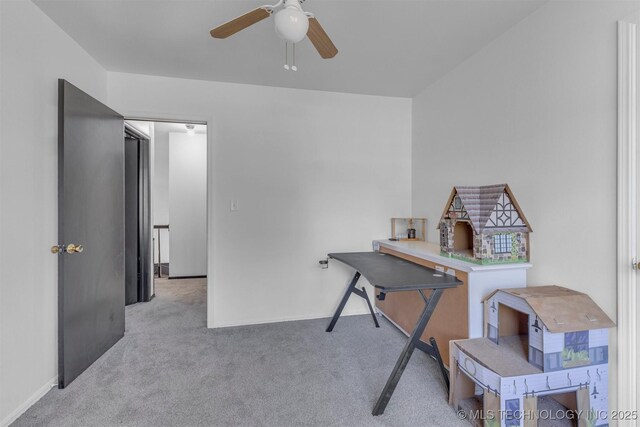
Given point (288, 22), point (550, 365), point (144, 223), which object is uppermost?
point (288, 22)

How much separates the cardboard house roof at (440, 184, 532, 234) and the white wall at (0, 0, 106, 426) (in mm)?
2673

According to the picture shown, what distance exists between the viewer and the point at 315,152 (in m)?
3.21

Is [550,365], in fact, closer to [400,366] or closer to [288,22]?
[400,366]

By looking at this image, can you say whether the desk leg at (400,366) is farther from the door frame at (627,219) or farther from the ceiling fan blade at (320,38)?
the ceiling fan blade at (320,38)

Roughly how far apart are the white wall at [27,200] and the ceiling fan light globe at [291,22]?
1.54 metres

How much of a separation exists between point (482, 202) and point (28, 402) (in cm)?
302

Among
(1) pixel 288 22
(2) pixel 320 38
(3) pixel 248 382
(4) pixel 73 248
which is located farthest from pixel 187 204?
(1) pixel 288 22

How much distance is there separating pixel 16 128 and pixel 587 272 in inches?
128

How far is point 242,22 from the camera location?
4.98ft

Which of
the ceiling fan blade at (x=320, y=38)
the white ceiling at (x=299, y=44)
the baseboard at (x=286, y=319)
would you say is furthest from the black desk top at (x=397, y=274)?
the white ceiling at (x=299, y=44)

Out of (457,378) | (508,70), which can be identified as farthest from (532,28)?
(457,378)

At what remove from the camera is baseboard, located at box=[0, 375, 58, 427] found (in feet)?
5.42

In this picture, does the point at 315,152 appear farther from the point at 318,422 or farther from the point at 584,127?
the point at 318,422

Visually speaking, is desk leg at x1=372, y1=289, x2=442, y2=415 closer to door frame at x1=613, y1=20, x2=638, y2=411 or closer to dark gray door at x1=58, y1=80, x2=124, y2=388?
door frame at x1=613, y1=20, x2=638, y2=411
